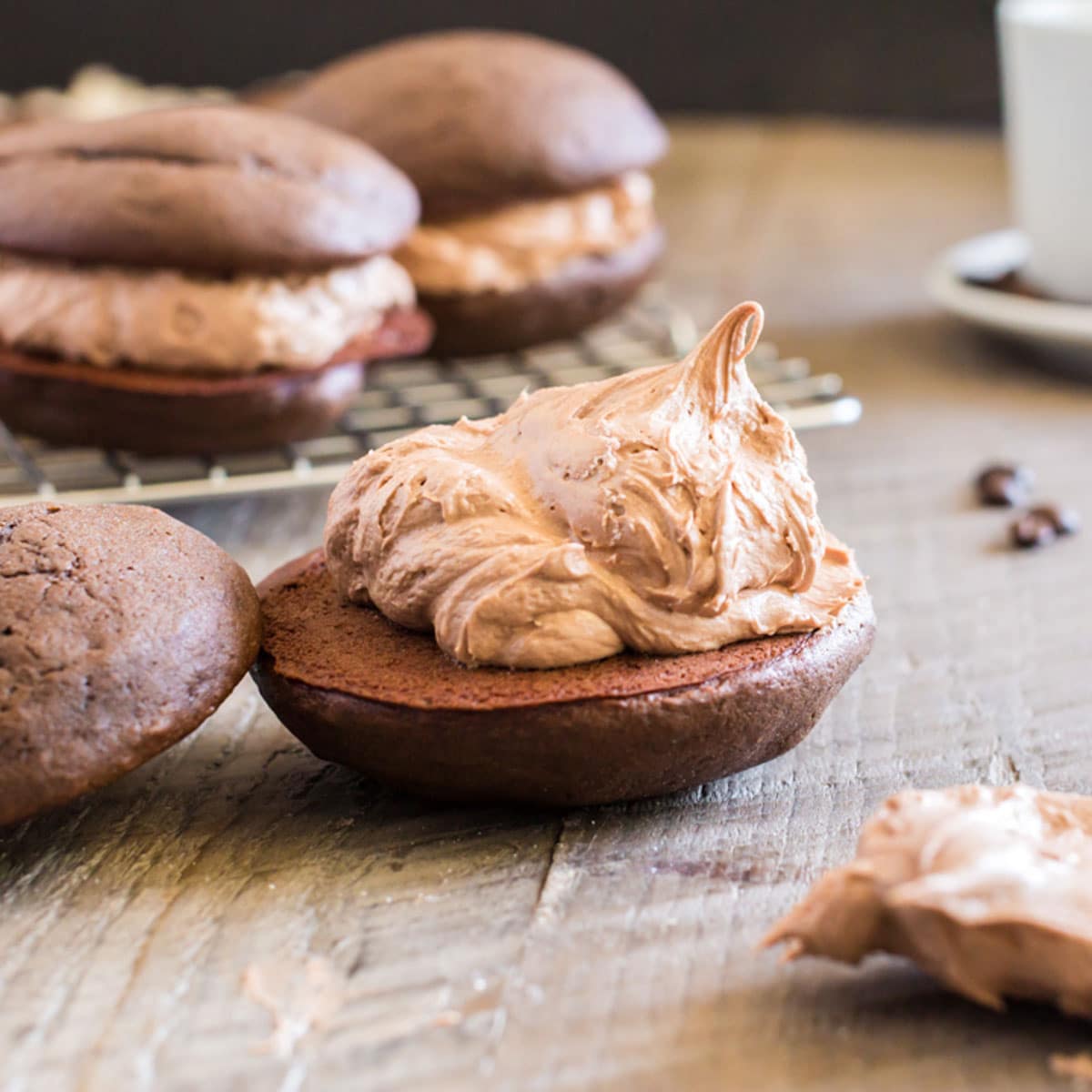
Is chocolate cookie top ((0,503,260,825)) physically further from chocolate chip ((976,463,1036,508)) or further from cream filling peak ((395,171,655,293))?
cream filling peak ((395,171,655,293))

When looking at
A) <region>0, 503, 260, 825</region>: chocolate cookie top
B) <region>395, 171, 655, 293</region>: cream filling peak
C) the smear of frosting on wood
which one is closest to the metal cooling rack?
<region>395, 171, 655, 293</region>: cream filling peak

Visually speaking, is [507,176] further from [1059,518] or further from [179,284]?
[1059,518]

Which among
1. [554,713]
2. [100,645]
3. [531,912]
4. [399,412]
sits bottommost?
[399,412]

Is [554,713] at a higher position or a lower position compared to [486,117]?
lower

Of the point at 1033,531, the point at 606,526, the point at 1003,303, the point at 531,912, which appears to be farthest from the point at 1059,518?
the point at 531,912

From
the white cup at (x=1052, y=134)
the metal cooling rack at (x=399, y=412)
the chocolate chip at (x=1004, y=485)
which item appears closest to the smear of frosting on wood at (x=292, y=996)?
the metal cooling rack at (x=399, y=412)

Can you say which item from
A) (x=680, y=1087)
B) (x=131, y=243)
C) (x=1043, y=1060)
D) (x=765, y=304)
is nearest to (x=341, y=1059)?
(x=680, y=1087)

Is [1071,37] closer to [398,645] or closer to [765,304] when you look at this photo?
[765,304]
